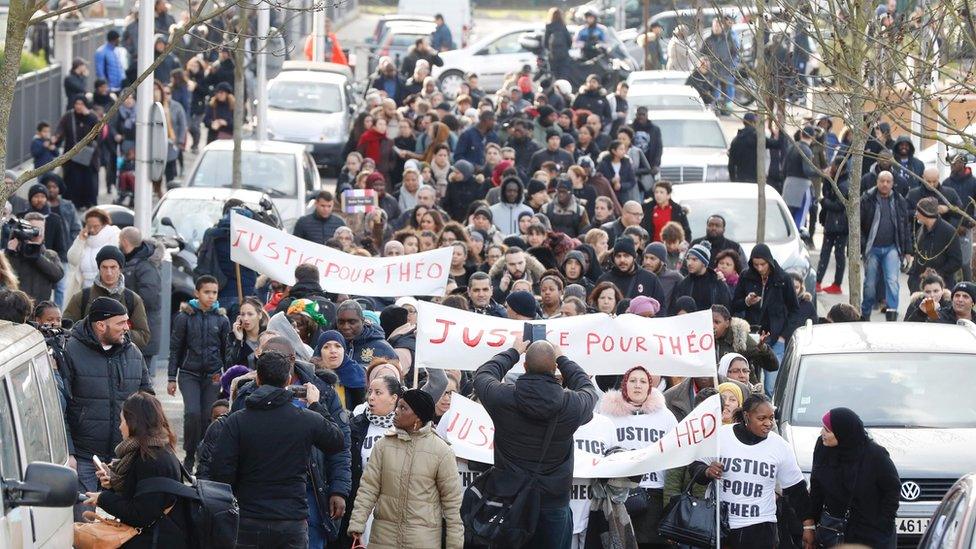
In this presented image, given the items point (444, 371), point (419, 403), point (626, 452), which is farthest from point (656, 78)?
point (419, 403)

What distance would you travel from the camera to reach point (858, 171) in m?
16.8

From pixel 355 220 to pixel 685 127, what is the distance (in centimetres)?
1138

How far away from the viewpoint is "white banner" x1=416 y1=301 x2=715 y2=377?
12.0 meters

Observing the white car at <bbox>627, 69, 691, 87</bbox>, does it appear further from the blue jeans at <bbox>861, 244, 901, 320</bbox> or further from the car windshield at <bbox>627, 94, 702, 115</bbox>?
the blue jeans at <bbox>861, 244, 901, 320</bbox>

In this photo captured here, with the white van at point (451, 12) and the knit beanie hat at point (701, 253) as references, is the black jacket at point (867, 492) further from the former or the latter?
the white van at point (451, 12)

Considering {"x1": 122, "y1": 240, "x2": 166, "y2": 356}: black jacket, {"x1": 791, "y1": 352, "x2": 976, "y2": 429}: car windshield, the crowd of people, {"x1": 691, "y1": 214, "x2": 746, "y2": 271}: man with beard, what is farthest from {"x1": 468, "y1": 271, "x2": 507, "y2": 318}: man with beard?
{"x1": 691, "y1": 214, "x2": 746, "y2": 271}: man with beard

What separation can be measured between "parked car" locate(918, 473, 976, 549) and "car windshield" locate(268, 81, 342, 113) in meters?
25.6

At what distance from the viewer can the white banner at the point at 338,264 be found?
15.1 m

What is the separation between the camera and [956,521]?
742 centimetres

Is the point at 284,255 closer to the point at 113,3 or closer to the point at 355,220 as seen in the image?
the point at 355,220

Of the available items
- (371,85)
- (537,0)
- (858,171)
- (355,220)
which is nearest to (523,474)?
(858,171)

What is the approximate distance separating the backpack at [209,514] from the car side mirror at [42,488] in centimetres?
157

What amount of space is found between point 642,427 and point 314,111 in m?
22.2

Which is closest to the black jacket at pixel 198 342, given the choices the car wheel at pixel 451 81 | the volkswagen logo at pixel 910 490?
the volkswagen logo at pixel 910 490
